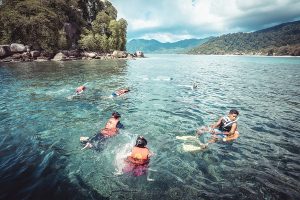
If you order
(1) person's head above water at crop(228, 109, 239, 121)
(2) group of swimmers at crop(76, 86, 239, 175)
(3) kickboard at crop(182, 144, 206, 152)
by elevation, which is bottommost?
(3) kickboard at crop(182, 144, 206, 152)

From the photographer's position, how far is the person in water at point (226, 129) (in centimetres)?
1221

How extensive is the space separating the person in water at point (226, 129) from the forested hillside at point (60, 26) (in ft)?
283

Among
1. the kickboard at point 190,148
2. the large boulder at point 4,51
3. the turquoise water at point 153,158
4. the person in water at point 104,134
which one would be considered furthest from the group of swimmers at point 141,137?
the large boulder at point 4,51

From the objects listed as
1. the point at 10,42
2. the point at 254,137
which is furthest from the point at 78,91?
the point at 10,42

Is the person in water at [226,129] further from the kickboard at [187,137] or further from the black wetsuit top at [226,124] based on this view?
the kickboard at [187,137]

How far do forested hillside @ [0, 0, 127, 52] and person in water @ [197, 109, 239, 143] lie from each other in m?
86.4

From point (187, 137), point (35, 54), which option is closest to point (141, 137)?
point (187, 137)

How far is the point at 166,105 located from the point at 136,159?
1134 cm

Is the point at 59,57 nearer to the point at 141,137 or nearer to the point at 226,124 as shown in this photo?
the point at 226,124

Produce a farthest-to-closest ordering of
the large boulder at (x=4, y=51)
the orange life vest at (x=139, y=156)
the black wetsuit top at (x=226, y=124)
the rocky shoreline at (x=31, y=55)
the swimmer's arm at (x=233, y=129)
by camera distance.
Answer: the rocky shoreline at (x=31, y=55)
the large boulder at (x=4, y=51)
the black wetsuit top at (x=226, y=124)
the swimmer's arm at (x=233, y=129)
the orange life vest at (x=139, y=156)

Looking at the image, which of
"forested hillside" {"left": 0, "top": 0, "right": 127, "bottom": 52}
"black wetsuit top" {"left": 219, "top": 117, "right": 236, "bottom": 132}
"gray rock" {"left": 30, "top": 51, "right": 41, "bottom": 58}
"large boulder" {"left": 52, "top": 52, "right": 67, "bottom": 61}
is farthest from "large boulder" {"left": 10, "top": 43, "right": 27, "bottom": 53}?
"black wetsuit top" {"left": 219, "top": 117, "right": 236, "bottom": 132}

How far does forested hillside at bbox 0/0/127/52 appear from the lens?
80875mm

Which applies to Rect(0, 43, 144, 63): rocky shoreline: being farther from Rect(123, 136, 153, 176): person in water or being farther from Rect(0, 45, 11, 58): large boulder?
Rect(123, 136, 153, 176): person in water

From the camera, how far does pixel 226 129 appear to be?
12.8 meters
